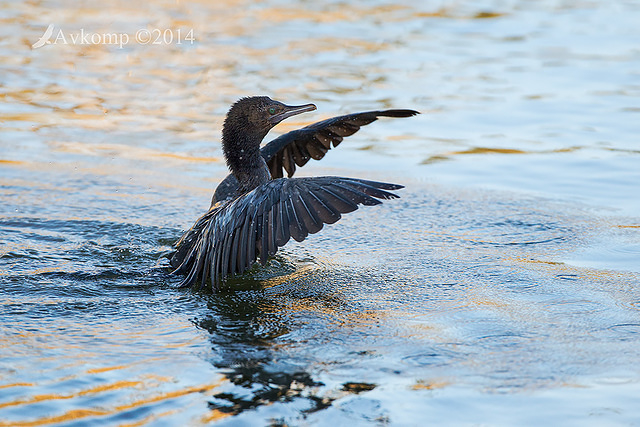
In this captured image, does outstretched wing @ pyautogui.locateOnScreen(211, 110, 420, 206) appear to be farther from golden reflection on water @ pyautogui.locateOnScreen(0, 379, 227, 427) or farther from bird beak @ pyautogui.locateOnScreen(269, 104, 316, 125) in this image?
golden reflection on water @ pyautogui.locateOnScreen(0, 379, 227, 427)

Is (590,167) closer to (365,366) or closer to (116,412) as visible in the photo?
(365,366)

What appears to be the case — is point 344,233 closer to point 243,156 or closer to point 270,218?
point 243,156

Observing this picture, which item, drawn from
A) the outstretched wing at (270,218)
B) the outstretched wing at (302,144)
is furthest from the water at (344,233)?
the outstretched wing at (302,144)

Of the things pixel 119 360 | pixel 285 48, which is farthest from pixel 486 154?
pixel 119 360

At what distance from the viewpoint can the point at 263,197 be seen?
18.6ft

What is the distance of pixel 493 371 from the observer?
15.6 ft

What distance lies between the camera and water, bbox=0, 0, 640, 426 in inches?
180

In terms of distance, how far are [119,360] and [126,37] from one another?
971 centimetres

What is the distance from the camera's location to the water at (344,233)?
457 centimetres

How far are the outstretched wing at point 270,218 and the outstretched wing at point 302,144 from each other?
88 centimetres
